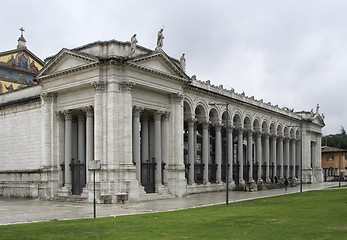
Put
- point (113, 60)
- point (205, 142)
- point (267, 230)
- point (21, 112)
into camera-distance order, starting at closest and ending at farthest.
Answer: point (267, 230)
point (113, 60)
point (21, 112)
point (205, 142)

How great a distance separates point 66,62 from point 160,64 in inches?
354

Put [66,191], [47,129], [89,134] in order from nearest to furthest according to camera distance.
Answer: [89,134] < [66,191] < [47,129]

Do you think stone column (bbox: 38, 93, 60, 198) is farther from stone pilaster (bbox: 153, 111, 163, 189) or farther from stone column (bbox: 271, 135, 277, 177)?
stone column (bbox: 271, 135, 277, 177)

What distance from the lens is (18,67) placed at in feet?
225

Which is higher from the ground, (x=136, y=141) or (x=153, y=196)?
(x=136, y=141)

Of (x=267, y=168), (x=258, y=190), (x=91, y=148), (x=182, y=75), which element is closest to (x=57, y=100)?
(x=91, y=148)

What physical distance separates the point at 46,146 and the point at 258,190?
2794 cm

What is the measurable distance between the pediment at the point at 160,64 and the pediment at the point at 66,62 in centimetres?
411

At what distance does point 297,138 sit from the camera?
8938 centimetres

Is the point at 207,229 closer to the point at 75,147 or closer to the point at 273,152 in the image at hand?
the point at 75,147

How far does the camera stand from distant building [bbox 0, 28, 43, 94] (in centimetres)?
6625

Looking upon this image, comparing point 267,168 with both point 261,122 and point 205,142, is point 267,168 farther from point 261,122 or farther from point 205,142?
point 205,142

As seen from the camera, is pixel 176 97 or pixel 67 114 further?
pixel 176 97

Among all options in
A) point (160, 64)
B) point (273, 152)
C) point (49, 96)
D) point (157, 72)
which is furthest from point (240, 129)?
point (49, 96)
